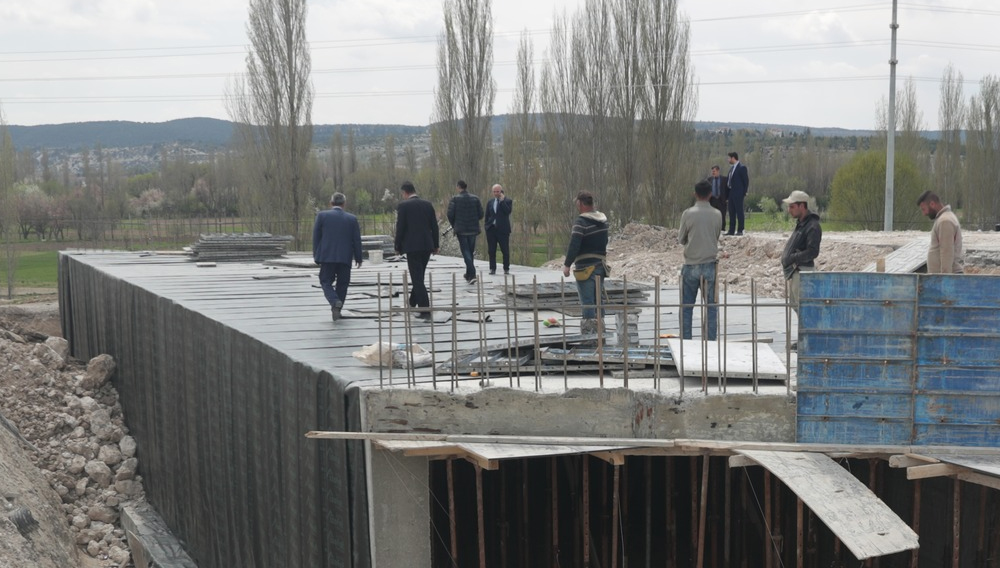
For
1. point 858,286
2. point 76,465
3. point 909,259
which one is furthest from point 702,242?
point 76,465

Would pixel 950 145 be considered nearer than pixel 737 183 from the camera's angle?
No

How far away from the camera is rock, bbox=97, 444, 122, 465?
663 inches

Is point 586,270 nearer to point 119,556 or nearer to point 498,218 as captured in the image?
point 498,218

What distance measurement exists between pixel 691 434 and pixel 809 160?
210ft

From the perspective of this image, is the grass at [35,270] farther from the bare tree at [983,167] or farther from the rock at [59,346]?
the bare tree at [983,167]

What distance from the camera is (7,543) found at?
37.3 ft

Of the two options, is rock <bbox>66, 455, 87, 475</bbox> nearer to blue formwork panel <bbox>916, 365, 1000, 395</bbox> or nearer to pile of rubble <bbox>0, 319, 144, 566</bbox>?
pile of rubble <bbox>0, 319, 144, 566</bbox>

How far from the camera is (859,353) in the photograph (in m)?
7.79

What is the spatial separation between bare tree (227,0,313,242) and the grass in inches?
477

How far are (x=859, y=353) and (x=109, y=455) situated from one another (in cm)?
1274

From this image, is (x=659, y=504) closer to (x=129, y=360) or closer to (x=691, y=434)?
(x=691, y=434)

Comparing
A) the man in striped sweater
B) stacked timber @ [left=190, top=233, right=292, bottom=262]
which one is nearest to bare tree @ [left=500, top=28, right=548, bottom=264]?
stacked timber @ [left=190, top=233, right=292, bottom=262]

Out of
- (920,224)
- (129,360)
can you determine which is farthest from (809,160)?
(129,360)

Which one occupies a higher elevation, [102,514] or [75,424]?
[75,424]
